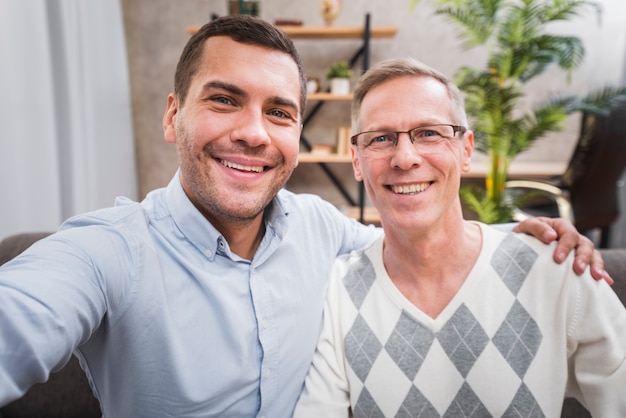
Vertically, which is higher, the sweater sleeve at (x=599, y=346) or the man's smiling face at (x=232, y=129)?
the man's smiling face at (x=232, y=129)

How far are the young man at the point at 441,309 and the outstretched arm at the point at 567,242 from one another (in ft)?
0.09

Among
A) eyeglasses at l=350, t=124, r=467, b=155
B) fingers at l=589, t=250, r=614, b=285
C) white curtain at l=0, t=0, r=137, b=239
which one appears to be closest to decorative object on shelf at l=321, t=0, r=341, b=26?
white curtain at l=0, t=0, r=137, b=239

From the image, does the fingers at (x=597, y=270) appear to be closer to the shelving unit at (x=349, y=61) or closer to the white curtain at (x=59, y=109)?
the shelving unit at (x=349, y=61)

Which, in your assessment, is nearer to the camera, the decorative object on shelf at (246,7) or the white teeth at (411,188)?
the white teeth at (411,188)

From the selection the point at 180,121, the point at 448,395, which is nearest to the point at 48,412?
the point at 180,121

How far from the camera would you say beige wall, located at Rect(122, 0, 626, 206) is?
3.54m

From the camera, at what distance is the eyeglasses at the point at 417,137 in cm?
99

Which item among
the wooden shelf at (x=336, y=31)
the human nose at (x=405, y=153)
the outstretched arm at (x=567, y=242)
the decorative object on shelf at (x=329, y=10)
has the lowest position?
the outstretched arm at (x=567, y=242)

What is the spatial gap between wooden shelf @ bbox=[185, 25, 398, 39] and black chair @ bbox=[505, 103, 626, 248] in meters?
1.50

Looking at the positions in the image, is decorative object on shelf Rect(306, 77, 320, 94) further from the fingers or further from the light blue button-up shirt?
the fingers

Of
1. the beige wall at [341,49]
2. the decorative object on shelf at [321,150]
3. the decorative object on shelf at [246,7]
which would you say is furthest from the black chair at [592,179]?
the decorative object on shelf at [246,7]

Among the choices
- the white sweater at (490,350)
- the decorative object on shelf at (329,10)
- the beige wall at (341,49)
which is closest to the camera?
the white sweater at (490,350)

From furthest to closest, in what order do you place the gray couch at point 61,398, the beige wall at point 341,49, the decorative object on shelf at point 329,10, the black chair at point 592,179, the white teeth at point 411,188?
the beige wall at point 341,49 → the decorative object on shelf at point 329,10 → the black chair at point 592,179 → the gray couch at point 61,398 → the white teeth at point 411,188

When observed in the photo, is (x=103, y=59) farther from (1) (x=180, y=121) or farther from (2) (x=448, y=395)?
(2) (x=448, y=395)
